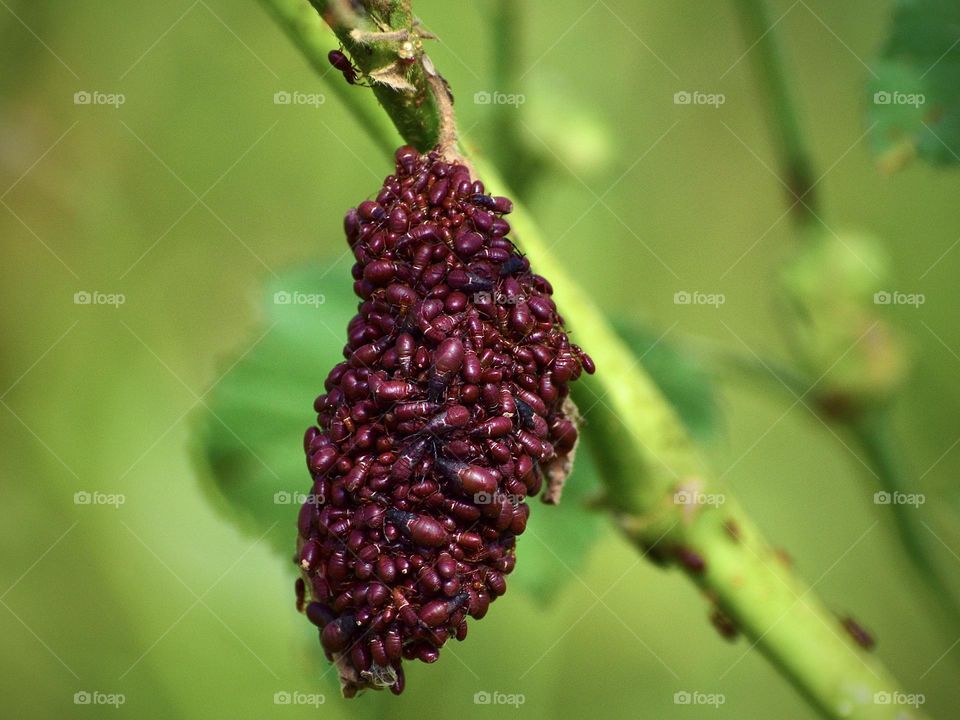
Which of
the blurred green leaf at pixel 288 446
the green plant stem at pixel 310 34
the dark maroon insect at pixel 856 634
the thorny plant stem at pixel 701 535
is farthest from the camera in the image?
the blurred green leaf at pixel 288 446

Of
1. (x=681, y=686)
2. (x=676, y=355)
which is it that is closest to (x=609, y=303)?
(x=676, y=355)

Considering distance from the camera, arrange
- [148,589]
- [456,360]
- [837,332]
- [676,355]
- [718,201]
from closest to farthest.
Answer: [456,360] < [837,332] < [676,355] < [148,589] < [718,201]

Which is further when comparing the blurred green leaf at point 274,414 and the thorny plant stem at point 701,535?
the blurred green leaf at point 274,414

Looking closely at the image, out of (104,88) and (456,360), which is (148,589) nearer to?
(104,88)

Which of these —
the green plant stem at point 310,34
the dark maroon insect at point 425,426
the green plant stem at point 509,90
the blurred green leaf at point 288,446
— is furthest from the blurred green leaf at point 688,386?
the green plant stem at point 310,34

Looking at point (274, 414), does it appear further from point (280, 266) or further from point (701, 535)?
point (701, 535)

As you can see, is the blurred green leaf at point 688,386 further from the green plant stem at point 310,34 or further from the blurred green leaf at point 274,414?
the green plant stem at point 310,34

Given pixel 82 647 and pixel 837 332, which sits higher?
pixel 837 332
